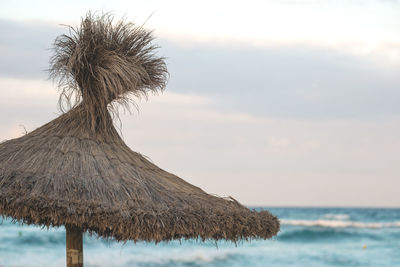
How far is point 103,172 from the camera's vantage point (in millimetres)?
4805

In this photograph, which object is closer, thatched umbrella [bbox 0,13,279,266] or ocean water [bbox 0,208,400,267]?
thatched umbrella [bbox 0,13,279,266]

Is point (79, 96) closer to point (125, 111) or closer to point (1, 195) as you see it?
point (125, 111)

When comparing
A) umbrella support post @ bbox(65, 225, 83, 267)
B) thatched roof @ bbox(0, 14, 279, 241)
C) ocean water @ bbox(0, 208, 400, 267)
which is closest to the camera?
thatched roof @ bbox(0, 14, 279, 241)

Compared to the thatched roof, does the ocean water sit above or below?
below

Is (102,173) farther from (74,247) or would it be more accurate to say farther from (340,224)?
(340,224)

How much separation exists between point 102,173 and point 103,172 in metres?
0.02

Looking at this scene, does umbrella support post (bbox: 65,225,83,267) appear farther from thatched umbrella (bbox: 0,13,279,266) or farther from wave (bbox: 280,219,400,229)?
wave (bbox: 280,219,400,229)

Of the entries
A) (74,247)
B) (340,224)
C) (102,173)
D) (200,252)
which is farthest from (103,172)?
(340,224)

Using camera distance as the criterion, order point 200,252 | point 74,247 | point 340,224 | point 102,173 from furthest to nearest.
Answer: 1. point 340,224
2. point 200,252
3. point 74,247
4. point 102,173

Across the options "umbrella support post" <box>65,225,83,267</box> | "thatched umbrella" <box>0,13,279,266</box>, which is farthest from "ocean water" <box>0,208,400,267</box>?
"thatched umbrella" <box>0,13,279,266</box>

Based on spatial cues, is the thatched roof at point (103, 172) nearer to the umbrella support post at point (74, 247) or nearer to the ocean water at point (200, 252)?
the umbrella support post at point (74, 247)

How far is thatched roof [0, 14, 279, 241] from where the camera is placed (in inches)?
174

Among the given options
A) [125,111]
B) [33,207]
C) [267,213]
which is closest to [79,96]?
[125,111]

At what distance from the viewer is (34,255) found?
1719 cm
